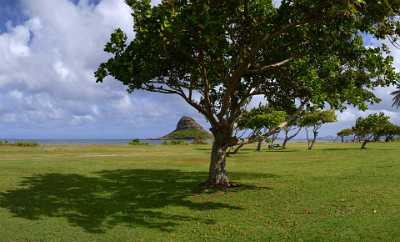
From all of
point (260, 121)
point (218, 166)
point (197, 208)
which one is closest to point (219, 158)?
point (218, 166)

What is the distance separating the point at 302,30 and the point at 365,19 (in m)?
4.66

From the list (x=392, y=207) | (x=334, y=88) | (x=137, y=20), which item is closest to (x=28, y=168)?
(x=137, y=20)

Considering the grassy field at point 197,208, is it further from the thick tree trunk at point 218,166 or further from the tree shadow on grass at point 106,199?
the thick tree trunk at point 218,166

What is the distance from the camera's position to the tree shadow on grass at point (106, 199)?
17344 millimetres

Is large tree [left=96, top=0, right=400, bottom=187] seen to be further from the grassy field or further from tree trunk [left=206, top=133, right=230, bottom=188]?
the grassy field

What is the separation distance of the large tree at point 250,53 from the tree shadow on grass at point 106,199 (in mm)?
3822

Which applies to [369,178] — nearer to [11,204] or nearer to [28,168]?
[11,204]

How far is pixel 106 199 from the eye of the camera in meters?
22.0

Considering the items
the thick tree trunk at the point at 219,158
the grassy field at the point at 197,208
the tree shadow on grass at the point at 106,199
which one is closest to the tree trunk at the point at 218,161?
the thick tree trunk at the point at 219,158

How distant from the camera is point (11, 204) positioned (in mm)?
20297

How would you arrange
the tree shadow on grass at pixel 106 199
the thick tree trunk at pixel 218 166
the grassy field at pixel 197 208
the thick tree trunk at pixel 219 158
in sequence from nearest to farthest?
the grassy field at pixel 197 208, the tree shadow on grass at pixel 106 199, the thick tree trunk at pixel 219 158, the thick tree trunk at pixel 218 166

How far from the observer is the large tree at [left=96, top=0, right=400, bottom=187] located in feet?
55.3

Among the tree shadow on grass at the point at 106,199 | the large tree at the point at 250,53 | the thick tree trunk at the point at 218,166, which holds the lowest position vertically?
the tree shadow on grass at the point at 106,199

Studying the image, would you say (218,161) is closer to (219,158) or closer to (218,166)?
(219,158)
